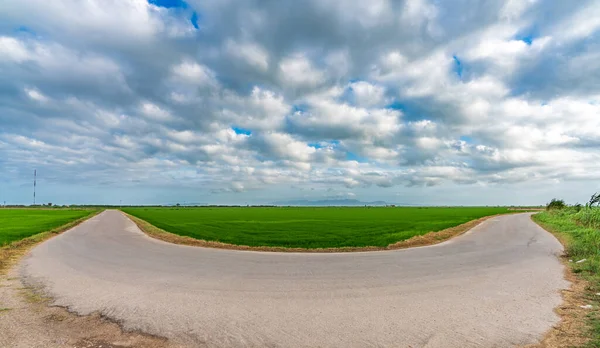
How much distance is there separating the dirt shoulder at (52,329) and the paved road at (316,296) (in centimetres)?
37

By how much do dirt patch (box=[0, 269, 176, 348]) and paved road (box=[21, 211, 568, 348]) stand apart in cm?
37

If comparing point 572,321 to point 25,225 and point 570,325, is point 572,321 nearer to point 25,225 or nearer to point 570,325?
point 570,325

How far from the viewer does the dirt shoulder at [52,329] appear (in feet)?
20.4

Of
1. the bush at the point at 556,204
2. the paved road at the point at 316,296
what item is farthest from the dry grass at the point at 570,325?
the bush at the point at 556,204

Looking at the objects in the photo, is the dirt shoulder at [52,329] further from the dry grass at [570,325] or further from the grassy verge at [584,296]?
the grassy verge at [584,296]

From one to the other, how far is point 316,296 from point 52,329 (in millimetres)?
5802

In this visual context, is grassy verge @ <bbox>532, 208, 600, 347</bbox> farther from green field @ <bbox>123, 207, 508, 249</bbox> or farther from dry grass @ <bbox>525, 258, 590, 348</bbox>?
green field @ <bbox>123, 207, 508, 249</bbox>

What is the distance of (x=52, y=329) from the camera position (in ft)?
22.6

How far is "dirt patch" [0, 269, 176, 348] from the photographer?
620cm

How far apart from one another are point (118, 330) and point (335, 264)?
A: 887 centimetres

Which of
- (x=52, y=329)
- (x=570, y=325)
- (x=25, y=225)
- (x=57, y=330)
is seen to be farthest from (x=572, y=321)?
(x=25, y=225)

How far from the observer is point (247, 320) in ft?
24.0

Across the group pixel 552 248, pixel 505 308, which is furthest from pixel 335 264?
pixel 552 248

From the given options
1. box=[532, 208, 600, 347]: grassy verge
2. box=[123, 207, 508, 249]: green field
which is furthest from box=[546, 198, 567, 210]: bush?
box=[532, 208, 600, 347]: grassy verge
